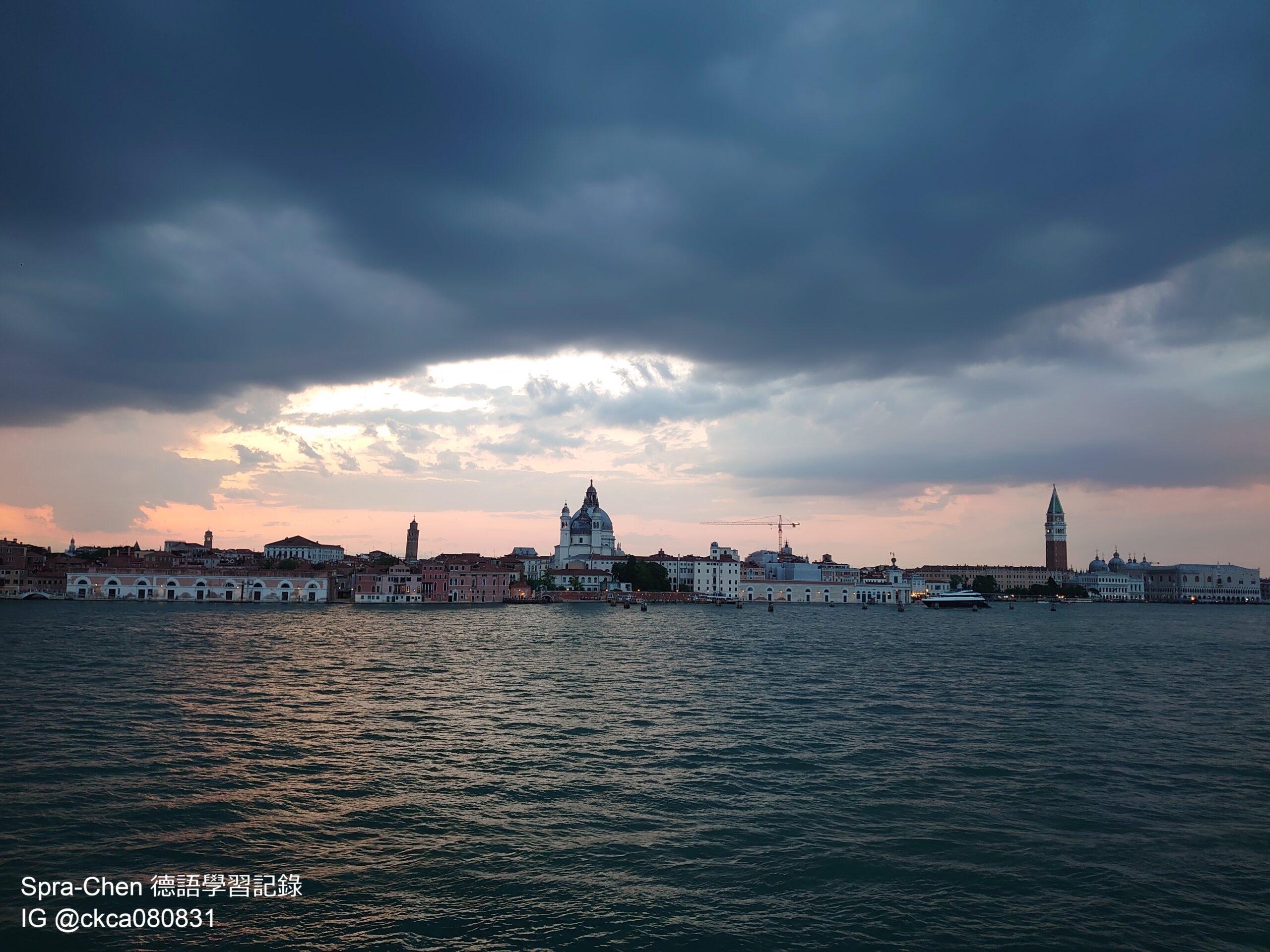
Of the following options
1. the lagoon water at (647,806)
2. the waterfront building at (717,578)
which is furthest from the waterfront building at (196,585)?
the lagoon water at (647,806)

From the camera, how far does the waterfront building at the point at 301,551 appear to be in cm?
17712

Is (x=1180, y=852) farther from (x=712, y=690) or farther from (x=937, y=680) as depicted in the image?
(x=937, y=680)

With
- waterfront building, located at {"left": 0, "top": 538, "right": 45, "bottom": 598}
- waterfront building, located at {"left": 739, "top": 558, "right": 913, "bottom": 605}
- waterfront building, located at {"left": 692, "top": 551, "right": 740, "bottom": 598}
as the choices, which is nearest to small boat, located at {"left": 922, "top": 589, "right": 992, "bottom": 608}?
waterfront building, located at {"left": 739, "top": 558, "right": 913, "bottom": 605}

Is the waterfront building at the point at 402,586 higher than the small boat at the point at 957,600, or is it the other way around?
the waterfront building at the point at 402,586

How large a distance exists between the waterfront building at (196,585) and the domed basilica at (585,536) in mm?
56262

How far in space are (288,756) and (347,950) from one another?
982 cm

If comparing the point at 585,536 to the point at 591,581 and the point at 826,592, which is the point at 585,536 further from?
the point at 826,592

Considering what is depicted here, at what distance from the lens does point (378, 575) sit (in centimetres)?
12606

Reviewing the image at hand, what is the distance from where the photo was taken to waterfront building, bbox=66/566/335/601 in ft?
375

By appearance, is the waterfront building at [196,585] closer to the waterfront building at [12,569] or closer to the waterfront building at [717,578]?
the waterfront building at [12,569]

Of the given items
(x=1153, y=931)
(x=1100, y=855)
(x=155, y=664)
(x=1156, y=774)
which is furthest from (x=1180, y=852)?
(x=155, y=664)

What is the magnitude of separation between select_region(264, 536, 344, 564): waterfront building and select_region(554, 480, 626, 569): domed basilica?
160 ft

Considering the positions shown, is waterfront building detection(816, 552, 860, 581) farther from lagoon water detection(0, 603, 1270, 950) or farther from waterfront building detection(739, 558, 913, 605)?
lagoon water detection(0, 603, 1270, 950)

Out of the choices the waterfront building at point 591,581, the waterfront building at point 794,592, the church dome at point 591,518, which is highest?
the church dome at point 591,518
